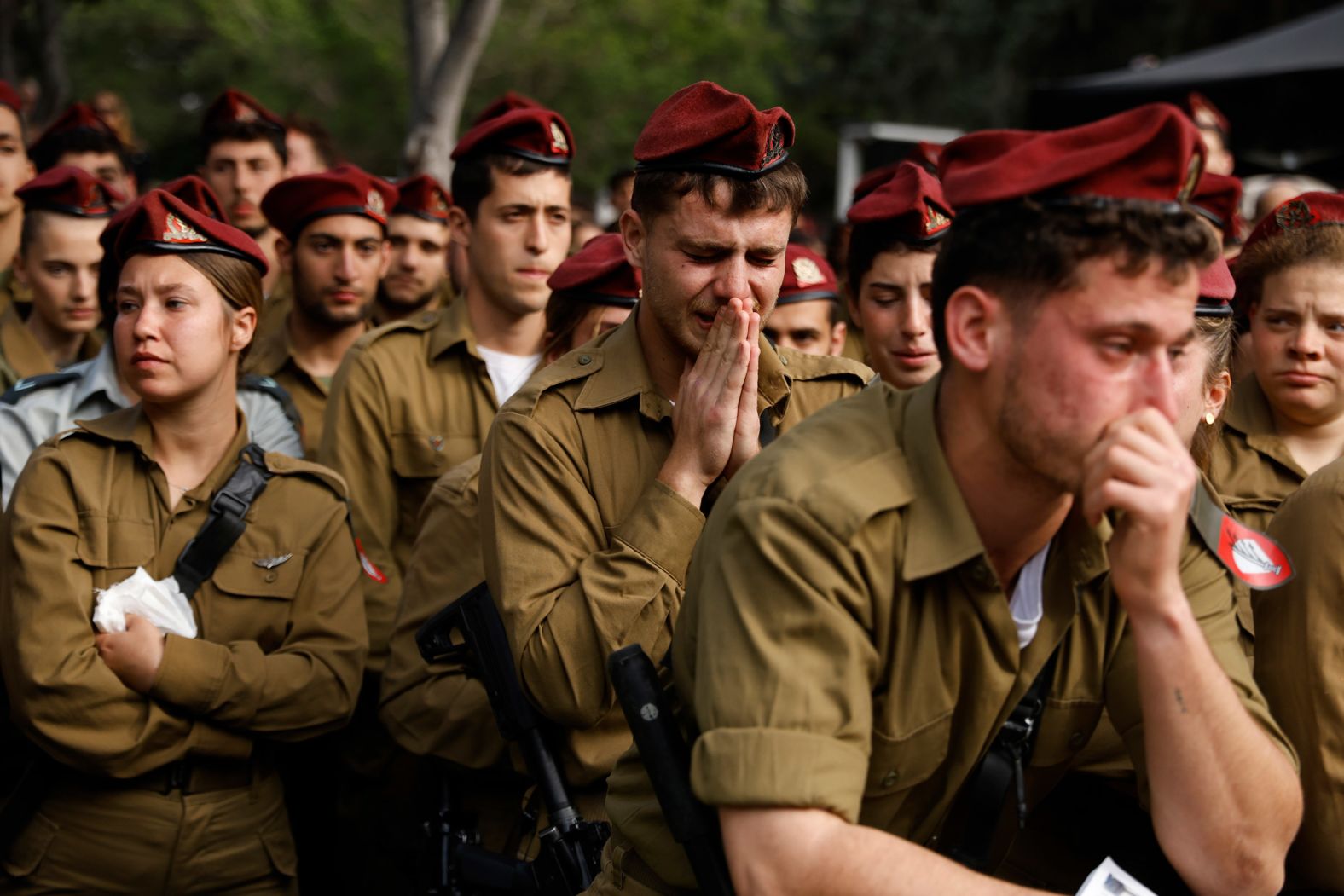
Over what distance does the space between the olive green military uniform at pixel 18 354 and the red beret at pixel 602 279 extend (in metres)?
2.43

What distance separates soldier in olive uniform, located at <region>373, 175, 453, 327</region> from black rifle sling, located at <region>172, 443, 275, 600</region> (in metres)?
3.62

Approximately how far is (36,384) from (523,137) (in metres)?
2.09

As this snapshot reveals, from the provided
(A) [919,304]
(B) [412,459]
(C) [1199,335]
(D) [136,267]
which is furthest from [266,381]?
(C) [1199,335]

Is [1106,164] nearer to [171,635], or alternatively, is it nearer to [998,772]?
[998,772]

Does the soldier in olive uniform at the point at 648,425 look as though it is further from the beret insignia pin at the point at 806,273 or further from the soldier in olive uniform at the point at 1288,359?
→ the beret insignia pin at the point at 806,273

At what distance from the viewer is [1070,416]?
2295mm

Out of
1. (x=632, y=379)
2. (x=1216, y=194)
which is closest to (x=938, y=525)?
(x=632, y=379)

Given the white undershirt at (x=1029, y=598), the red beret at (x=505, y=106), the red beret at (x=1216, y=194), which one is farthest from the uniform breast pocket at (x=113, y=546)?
the red beret at (x=1216, y=194)

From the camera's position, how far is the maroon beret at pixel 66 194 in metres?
6.25

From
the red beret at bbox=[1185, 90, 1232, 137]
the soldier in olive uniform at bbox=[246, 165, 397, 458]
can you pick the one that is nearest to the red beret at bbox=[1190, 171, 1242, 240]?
the soldier in olive uniform at bbox=[246, 165, 397, 458]

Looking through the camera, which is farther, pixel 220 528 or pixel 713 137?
pixel 220 528

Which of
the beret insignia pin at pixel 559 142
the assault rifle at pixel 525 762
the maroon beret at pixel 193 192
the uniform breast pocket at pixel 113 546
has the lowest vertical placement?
the assault rifle at pixel 525 762

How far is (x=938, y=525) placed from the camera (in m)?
2.42

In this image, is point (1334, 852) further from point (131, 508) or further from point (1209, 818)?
point (131, 508)
